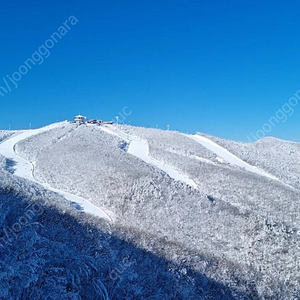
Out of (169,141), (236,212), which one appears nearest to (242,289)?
(236,212)

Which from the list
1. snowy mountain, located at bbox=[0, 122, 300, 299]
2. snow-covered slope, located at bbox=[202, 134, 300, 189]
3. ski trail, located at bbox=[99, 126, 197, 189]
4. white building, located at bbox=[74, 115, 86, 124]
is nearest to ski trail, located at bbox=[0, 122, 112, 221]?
snowy mountain, located at bbox=[0, 122, 300, 299]

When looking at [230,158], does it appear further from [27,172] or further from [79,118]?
[79,118]

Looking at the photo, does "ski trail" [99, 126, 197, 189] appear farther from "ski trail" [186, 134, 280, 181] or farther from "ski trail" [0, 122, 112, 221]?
"ski trail" [0, 122, 112, 221]

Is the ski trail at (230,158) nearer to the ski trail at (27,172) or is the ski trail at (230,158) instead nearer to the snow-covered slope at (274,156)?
the snow-covered slope at (274,156)

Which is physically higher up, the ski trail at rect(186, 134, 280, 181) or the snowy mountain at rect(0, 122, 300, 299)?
the ski trail at rect(186, 134, 280, 181)

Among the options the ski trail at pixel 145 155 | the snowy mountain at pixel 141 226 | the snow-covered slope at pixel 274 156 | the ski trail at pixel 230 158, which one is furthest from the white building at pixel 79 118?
the snow-covered slope at pixel 274 156

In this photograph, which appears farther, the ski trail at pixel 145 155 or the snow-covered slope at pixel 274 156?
the snow-covered slope at pixel 274 156

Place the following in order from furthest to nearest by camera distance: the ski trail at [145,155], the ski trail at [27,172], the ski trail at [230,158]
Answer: the ski trail at [230,158] < the ski trail at [145,155] < the ski trail at [27,172]
